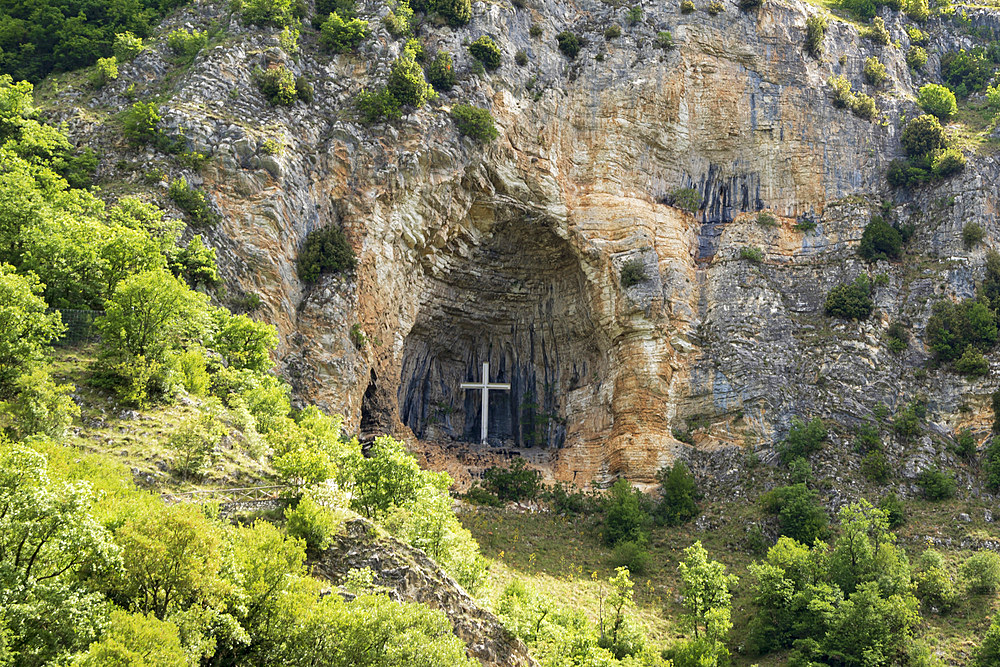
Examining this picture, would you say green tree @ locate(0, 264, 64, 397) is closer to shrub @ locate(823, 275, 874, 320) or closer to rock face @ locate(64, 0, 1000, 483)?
rock face @ locate(64, 0, 1000, 483)

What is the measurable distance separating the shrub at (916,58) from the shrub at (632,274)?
30.7 metres

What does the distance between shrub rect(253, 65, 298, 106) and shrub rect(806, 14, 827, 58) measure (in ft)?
123

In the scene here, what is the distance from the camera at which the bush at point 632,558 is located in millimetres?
39375

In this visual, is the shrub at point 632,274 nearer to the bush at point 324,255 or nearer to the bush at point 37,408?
the bush at point 324,255

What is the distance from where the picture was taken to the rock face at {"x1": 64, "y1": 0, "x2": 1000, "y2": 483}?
41.9 meters

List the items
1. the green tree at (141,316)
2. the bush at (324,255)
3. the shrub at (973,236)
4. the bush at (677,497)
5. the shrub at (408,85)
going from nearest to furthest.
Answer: the green tree at (141,316)
the bush at (324,255)
the bush at (677,497)
the shrub at (408,85)
the shrub at (973,236)

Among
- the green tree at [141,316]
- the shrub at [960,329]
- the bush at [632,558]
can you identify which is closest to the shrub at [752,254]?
the shrub at [960,329]

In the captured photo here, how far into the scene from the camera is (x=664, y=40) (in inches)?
2181

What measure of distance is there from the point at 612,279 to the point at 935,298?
19944 mm

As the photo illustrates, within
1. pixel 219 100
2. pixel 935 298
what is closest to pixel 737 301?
pixel 935 298

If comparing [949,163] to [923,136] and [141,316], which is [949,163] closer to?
[923,136]

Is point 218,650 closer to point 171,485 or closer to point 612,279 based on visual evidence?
point 171,485

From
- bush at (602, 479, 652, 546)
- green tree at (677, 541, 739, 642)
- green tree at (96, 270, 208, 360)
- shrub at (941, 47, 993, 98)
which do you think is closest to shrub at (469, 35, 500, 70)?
bush at (602, 479, 652, 546)

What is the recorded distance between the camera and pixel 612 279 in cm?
5022
